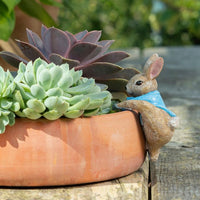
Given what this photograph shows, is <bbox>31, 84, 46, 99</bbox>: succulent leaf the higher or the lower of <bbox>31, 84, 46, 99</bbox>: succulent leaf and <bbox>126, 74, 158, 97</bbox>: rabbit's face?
the higher

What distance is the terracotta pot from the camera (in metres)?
0.88

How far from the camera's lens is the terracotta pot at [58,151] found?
2.87ft

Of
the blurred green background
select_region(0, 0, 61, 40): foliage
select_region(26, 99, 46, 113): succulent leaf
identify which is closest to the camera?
select_region(26, 99, 46, 113): succulent leaf

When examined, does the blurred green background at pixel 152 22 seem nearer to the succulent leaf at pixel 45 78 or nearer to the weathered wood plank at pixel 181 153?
the weathered wood plank at pixel 181 153

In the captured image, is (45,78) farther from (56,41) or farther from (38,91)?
(56,41)

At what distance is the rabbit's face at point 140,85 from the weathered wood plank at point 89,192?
0.22 m

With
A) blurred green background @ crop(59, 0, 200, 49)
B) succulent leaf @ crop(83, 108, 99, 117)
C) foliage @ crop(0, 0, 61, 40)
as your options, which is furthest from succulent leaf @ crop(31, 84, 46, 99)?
blurred green background @ crop(59, 0, 200, 49)

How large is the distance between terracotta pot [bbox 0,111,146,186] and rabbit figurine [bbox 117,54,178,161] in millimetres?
86

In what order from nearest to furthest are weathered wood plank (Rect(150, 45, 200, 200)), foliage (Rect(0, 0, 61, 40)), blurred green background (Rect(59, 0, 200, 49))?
weathered wood plank (Rect(150, 45, 200, 200))
foliage (Rect(0, 0, 61, 40))
blurred green background (Rect(59, 0, 200, 49))

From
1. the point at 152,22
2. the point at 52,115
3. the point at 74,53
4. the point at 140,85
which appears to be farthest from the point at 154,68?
the point at 152,22

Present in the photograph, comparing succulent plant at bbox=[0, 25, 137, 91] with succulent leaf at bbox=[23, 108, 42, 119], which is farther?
succulent plant at bbox=[0, 25, 137, 91]

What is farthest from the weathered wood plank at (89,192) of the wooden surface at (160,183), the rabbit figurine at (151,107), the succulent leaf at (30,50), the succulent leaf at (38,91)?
the succulent leaf at (30,50)

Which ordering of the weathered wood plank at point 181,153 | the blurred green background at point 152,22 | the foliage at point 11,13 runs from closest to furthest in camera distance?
the weathered wood plank at point 181,153
the foliage at point 11,13
the blurred green background at point 152,22

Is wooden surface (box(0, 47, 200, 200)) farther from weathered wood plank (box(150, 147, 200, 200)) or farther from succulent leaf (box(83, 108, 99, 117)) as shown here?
succulent leaf (box(83, 108, 99, 117))
